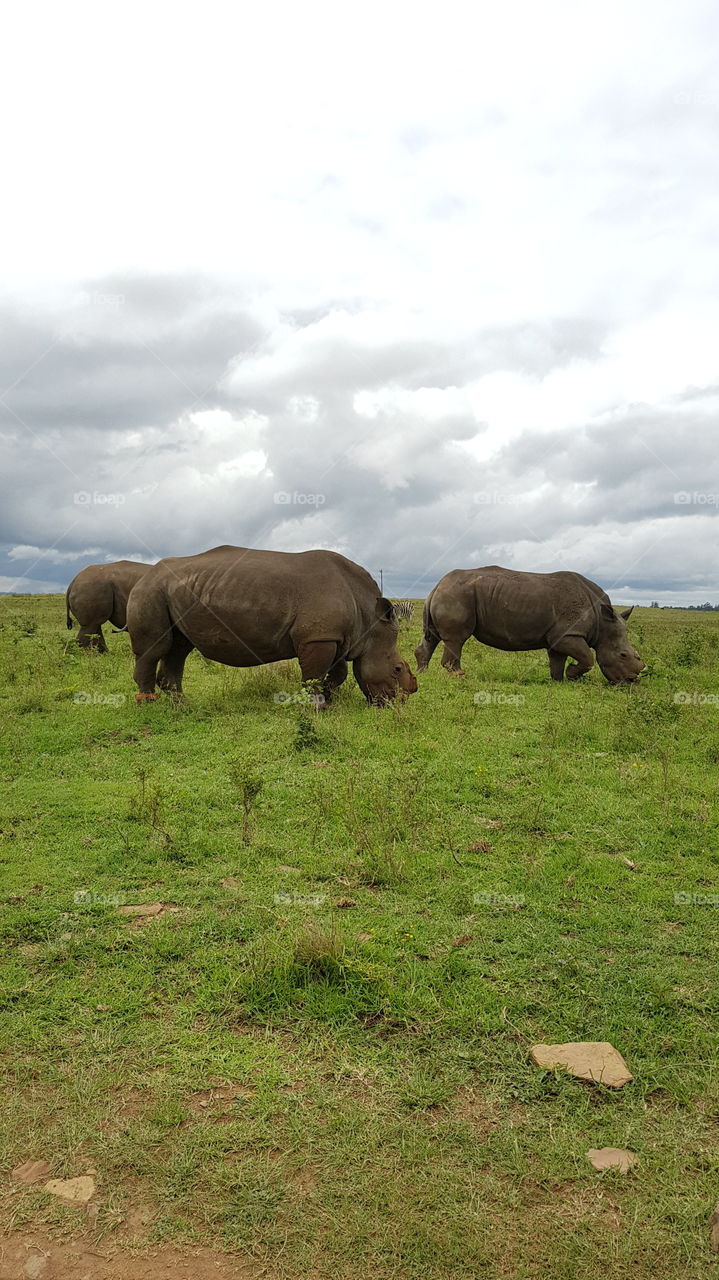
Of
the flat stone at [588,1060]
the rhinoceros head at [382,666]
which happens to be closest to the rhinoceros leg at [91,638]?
the rhinoceros head at [382,666]

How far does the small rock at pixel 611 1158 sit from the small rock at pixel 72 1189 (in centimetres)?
196

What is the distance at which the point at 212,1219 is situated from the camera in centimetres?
281

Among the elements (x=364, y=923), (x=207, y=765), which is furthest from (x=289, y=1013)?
(x=207, y=765)

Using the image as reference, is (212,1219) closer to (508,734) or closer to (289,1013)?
(289,1013)

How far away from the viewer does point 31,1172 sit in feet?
9.83

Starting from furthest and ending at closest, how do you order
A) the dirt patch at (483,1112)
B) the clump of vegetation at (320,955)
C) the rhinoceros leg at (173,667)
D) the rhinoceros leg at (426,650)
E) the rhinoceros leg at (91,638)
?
1. the rhinoceros leg at (91,638)
2. the rhinoceros leg at (426,650)
3. the rhinoceros leg at (173,667)
4. the clump of vegetation at (320,955)
5. the dirt patch at (483,1112)

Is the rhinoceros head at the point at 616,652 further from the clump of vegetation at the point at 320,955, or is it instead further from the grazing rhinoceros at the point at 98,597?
the clump of vegetation at the point at 320,955

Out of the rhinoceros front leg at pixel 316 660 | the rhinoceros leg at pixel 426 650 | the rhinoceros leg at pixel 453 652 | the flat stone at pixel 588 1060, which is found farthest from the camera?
the rhinoceros leg at pixel 426 650

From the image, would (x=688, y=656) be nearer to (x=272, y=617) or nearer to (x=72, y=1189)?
(x=272, y=617)

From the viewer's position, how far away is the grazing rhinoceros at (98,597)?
56.0 feet

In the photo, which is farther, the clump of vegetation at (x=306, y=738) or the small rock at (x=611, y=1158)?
the clump of vegetation at (x=306, y=738)

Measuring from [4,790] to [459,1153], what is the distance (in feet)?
20.1

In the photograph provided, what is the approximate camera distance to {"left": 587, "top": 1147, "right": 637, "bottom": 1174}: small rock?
9.94 feet

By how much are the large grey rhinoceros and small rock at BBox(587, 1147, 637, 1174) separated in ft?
39.6
